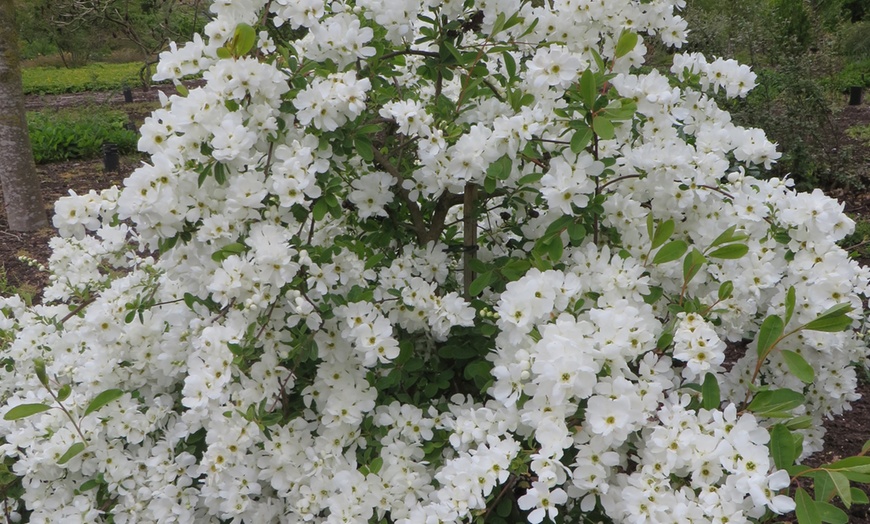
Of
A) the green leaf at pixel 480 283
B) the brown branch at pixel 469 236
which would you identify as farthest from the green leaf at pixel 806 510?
the brown branch at pixel 469 236

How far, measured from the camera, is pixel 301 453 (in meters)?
1.90

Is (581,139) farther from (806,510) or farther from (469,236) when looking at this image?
(806,510)

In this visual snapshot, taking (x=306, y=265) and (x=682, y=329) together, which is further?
(x=306, y=265)

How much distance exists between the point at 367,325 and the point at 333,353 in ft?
0.62

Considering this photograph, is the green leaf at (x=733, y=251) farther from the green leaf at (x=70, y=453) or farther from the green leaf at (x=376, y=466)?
the green leaf at (x=70, y=453)

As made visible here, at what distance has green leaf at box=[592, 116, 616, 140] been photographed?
5.45 ft

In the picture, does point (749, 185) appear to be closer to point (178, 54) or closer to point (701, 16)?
point (178, 54)

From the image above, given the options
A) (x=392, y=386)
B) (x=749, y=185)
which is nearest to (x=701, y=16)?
(x=749, y=185)

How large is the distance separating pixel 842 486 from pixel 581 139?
33.8 inches

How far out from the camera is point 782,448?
4.68 feet

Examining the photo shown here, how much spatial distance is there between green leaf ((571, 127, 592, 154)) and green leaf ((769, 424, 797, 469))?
699 mm

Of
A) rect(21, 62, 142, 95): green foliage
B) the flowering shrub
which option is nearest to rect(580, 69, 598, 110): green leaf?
the flowering shrub

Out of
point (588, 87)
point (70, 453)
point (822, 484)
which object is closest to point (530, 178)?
point (588, 87)

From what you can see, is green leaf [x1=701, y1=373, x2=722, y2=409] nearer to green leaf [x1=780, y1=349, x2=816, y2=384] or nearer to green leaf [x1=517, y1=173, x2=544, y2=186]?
green leaf [x1=780, y1=349, x2=816, y2=384]
